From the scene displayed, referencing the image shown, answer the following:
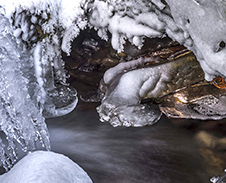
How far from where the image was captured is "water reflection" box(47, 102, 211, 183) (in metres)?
2.75

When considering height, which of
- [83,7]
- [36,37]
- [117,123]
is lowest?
[117,123]

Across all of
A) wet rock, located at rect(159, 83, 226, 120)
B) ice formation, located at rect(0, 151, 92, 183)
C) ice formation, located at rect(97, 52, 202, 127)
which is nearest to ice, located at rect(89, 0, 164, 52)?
ice formation, located at rect(97, 52, 202, 127)

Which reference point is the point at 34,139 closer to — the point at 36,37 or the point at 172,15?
the point at 36,37

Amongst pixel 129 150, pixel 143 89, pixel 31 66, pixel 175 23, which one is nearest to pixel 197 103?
pixel 143 89

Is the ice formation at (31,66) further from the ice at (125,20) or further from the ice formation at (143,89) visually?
the ice formation at (143,89)

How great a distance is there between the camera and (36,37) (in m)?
3.21

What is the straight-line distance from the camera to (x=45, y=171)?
1.60 m

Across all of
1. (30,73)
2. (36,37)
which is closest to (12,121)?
(30,73)

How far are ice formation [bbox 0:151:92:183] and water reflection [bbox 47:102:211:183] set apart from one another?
3.34ft

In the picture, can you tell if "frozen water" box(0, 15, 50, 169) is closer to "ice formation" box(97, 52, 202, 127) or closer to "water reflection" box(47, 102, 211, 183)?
"water reflection" box(47, 102, 211, 183)

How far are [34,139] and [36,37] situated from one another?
132 cm

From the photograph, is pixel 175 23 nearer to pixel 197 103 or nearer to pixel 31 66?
pixel 197 103


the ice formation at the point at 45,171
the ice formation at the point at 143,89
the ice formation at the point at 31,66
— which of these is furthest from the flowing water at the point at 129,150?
the ice formation at the point at 45,171

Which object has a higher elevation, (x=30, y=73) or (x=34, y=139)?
(x=30, y=73)
